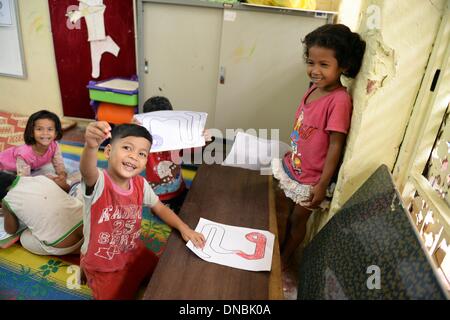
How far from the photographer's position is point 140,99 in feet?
8.79

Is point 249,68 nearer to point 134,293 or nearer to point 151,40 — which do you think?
point 151,40

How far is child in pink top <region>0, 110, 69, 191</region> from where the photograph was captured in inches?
79.8

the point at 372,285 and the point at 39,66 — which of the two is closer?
the point at 372,285

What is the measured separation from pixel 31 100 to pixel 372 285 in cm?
405

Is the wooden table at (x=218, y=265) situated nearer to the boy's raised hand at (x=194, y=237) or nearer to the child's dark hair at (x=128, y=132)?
the boy's raised hand at (x=194, y=237)

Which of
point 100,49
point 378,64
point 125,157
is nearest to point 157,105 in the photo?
point 125,157

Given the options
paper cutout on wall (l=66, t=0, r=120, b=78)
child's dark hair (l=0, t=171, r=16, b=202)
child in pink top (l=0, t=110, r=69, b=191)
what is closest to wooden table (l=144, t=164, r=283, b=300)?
child's dark hair (l=0, t=171, r=16, b=202)

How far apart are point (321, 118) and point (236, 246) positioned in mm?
581

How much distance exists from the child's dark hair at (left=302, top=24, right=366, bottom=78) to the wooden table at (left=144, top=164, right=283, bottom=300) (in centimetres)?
61

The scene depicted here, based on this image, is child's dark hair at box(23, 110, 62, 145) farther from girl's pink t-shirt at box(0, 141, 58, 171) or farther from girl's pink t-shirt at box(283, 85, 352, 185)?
girl's pink t-shirt at box(283, 85, 352, 185)

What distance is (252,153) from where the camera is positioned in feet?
5.30

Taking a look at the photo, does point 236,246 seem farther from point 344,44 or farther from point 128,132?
point 344,44
